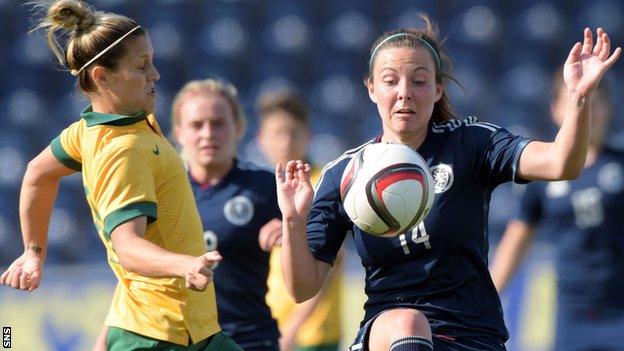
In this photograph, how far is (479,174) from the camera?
4430mm

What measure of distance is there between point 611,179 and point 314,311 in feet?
6.98

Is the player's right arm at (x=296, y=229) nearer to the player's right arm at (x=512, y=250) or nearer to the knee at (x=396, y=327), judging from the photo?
the knee at (x=396, y=327)

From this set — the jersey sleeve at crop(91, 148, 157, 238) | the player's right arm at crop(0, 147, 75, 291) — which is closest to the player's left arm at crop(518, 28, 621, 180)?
the jersey sleeve at crop(91, 148, 157, 238)

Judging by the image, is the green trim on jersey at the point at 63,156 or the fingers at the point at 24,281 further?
the green trim on jersey at the point at 63,156

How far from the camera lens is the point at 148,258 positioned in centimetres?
386

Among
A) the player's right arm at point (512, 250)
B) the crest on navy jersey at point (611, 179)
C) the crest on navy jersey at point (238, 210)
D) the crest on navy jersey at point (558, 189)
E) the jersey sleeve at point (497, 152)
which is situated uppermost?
the crest on navy jersey at point (611, 179)

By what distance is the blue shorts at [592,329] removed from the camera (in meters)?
6.84

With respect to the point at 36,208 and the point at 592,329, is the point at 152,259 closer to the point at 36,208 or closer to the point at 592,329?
the point at 36,208

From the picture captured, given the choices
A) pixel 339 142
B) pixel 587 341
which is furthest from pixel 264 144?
pixel 339 142

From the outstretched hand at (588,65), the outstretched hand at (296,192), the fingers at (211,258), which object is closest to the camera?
the fingers at (211,258)

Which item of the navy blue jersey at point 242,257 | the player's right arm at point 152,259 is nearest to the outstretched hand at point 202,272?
the player's right arm at point 152,259

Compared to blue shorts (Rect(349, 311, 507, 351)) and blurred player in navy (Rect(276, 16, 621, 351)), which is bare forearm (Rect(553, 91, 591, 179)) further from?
blue shorts (Rect(349, 311, 507, 351))

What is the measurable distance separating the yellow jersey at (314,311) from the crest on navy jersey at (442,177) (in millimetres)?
3212

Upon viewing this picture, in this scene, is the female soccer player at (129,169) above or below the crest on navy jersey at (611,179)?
below
